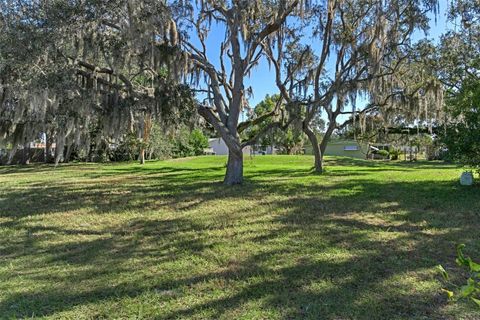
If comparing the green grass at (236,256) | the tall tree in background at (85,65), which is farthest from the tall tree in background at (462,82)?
the tall tree in background at (85,65)

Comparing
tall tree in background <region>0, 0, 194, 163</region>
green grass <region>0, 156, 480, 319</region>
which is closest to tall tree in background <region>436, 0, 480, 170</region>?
green grass <region>0, 156, 480, 319</region>

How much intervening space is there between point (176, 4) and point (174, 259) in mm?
7530

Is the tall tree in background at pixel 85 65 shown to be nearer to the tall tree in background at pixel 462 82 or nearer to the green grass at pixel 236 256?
the green grass at pixel 236 256

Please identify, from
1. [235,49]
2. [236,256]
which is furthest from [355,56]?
[236,256]

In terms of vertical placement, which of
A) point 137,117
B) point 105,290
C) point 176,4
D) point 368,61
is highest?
point 176,4

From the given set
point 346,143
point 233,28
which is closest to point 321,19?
point 233,28

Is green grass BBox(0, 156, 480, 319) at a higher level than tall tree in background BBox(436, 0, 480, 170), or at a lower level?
lower

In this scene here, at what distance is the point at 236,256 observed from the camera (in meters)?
4.26

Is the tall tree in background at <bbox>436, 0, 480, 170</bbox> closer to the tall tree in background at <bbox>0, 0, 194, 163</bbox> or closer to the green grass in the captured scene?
the green grass

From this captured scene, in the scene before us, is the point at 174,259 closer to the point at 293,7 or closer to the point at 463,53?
the point at 293,7

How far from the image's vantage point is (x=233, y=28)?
10375 millimetres

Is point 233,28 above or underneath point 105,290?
above

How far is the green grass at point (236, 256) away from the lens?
299 cm

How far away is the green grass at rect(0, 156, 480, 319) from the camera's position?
299 cm
